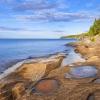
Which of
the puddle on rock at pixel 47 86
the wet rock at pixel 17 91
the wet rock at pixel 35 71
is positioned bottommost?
the wet rock at pixel 35 71

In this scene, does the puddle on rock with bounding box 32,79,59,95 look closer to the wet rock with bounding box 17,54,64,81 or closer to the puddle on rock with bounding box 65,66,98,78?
the puddle on rock with bounding box 65,66,98,78

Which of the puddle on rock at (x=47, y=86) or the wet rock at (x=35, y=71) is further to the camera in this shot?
the wet rock at (x=35, y=71)

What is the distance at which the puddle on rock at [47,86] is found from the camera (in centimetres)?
1599

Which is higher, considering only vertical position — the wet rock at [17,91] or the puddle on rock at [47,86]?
the puddle on rock at [47,86]

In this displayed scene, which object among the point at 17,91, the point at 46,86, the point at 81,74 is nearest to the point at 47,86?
the point at 46,86

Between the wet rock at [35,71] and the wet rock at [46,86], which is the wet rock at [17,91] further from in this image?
the wet rock at [35,71]

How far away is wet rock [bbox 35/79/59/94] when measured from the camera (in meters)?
16.0

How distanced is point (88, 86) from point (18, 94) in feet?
17.4

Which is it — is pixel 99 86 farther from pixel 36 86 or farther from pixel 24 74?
pixel 24 74

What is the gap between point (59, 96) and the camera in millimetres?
14508

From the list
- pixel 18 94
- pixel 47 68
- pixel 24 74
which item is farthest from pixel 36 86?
pixel 47 68

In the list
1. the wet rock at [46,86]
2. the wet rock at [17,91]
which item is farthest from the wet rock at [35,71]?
the wet rock at [17,91]

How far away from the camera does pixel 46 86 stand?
17281 millimetres

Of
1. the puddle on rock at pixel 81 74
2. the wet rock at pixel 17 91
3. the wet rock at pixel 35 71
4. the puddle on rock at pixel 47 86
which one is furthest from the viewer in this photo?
the wet rock at pixel 35 71
